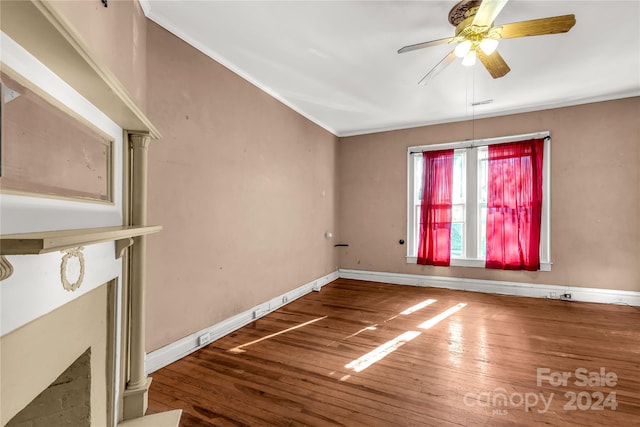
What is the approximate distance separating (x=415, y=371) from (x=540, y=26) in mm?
2597

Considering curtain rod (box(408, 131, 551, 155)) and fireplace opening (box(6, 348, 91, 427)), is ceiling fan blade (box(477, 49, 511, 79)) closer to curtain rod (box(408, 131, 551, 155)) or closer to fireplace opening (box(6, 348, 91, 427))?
curtain rod (box(408, 131, 551, 155))

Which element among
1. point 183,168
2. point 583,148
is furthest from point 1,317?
point 583,148

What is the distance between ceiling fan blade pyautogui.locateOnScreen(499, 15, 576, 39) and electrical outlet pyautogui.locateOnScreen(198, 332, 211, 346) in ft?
11.1

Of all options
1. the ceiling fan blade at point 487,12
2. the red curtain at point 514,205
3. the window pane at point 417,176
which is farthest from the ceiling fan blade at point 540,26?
the window pane at point 417,176

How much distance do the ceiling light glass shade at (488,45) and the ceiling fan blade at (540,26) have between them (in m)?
0.08

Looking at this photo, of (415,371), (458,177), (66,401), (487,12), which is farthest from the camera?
(458,177)

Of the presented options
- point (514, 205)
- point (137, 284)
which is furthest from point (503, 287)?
point (137, 284)

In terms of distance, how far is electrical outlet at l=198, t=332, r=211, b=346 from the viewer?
8.16 ft

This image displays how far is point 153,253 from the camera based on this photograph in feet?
6.95

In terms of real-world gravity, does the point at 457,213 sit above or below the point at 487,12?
below

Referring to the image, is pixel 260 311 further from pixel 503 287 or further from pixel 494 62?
pixel 503 287

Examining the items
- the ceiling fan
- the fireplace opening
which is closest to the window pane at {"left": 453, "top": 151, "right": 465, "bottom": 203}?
the ceiling fan

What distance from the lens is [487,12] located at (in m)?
1.74

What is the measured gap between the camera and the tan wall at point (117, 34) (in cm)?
121
